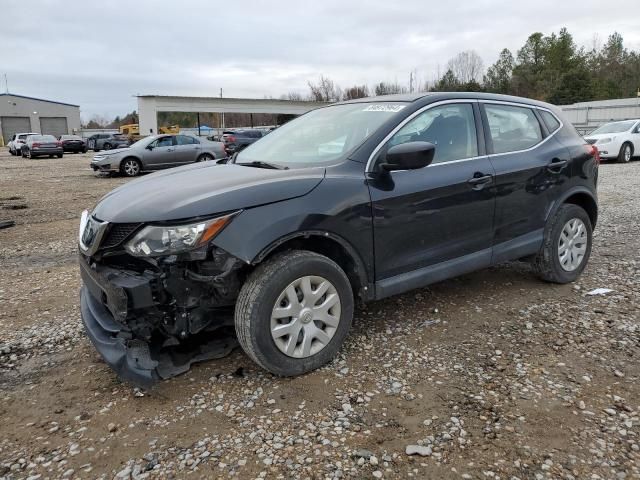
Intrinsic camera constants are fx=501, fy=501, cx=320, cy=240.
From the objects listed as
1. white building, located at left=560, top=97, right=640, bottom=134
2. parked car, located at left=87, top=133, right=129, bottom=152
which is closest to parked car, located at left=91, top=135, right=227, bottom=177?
parked car, located at left=87, top=133, right=129, bottom=152

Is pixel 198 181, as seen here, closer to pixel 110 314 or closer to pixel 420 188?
pixel 110 314

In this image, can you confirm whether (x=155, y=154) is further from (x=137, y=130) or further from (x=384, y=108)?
(x=137, y=130)

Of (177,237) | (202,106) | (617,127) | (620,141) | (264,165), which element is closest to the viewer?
(177,237)

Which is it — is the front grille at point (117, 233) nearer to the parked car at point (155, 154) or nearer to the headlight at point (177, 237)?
the headlight at point (177, 237)

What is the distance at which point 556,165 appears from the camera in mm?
4445

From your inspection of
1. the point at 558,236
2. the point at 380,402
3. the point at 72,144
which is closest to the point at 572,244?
the point at 558,236

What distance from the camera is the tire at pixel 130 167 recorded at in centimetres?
1622

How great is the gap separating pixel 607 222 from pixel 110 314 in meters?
7.10

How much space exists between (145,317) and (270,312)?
27.6 inches

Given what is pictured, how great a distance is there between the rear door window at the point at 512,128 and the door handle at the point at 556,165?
227 mm

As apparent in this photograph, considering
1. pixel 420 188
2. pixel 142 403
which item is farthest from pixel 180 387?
pixel 420 188

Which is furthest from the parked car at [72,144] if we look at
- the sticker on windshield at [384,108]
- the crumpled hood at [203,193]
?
the sticker on windshield at [384,108]

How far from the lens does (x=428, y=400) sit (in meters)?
2.88

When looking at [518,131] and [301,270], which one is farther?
[518,131]
